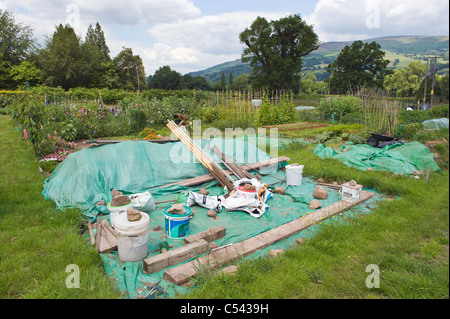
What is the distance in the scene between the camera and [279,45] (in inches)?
1289

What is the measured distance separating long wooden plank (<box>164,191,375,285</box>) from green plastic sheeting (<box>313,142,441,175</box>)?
225cm

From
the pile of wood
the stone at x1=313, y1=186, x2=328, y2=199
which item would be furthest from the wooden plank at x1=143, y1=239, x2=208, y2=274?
the stone at x1=313, y1=186, x2=328, y2=199

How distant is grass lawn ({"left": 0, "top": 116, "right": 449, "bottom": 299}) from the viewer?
2400mm

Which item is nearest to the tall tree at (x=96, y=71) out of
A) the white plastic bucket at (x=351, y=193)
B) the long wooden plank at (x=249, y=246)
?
the white plastic bucket at (x=351, y=193)

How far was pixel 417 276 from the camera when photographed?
2.47 meters

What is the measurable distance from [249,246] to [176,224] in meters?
0.93

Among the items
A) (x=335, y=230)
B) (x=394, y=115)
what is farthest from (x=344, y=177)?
(x=394, y=115)

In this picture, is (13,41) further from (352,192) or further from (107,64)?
(352,192)

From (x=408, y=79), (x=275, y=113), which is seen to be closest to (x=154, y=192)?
(x=275, y=113)

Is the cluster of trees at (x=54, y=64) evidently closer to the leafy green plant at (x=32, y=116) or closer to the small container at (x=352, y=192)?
the leafy green plant at (x=32, y=116)

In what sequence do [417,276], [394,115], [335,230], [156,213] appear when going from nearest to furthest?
[417,276], [335,230], [156,213], [394,115]

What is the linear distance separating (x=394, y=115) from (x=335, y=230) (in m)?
8.65

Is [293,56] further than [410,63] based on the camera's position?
No
